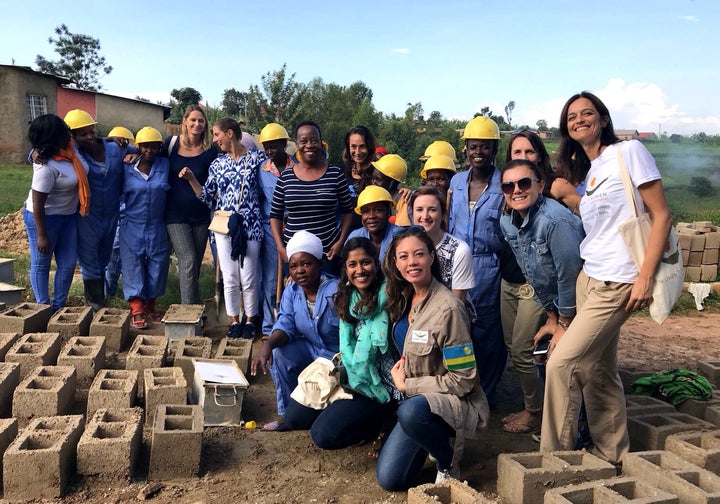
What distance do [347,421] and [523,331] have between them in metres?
1.29

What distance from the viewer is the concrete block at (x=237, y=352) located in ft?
16.5

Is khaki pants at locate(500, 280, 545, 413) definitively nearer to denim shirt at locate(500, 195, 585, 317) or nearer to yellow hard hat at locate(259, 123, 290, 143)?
denim shirt at locate(500, 195, 585, 317)

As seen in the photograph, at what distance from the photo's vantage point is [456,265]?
4086mm

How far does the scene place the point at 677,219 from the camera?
14.9m

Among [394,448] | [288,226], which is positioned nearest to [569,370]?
[394,448]

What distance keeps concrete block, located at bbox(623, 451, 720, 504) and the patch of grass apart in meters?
13.3

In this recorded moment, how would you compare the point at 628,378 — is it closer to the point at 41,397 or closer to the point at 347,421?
the point at 347,421

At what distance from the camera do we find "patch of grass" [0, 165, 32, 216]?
1422cm

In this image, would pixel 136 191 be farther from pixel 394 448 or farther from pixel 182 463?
pixel 394 448

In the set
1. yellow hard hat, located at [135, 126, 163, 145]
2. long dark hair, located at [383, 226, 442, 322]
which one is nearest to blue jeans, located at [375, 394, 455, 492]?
long dark hair, located at [383, 226, 442, 322]

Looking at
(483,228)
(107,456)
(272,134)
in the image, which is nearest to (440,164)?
(483,228)

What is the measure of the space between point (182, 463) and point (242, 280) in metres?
2.49

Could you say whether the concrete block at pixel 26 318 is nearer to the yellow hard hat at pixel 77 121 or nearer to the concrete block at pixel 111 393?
the concrete block at pixel 111 393

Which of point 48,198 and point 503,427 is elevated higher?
point 48,198
